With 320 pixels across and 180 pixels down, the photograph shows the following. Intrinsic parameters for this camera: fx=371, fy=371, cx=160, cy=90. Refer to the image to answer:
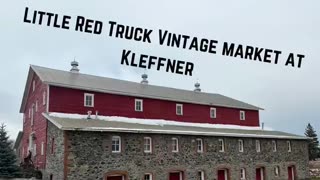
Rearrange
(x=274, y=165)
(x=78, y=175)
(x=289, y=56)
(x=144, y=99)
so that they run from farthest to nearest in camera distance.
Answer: (x=274, y=165)
(x=144, y=99)
(x=78, y=175)
(x=289, y=56)

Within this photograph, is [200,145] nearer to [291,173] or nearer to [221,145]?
[221,145]

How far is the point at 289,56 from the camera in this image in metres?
18.2

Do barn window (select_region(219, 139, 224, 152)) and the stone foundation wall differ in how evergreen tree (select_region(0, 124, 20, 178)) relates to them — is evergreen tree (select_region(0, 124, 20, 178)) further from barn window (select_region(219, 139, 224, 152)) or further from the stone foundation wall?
barn window (select_region(219, 139, 224, 152))

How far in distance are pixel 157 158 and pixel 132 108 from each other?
5.66 m

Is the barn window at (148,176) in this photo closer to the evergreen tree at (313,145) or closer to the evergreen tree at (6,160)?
the evergreen tree at (6,160)

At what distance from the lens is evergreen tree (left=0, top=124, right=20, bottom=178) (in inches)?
967

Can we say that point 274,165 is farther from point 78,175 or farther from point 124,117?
point 78,175

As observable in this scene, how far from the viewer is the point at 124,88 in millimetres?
29719

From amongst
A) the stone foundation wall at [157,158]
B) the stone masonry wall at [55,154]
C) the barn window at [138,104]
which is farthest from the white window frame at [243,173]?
the stone masonry wall at [55,154]

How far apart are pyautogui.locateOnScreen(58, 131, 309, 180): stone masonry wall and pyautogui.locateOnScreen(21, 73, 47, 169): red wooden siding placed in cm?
272

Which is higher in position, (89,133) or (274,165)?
(89,133)

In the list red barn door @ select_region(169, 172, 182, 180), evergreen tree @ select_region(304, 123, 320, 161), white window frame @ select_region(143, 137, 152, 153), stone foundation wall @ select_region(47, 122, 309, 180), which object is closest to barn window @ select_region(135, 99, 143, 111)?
stone foundation wall @ select_region(47, 122, 309, 180)

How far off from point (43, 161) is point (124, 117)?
666cm

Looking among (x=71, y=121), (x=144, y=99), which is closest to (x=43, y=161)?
(x=71, y=121)
